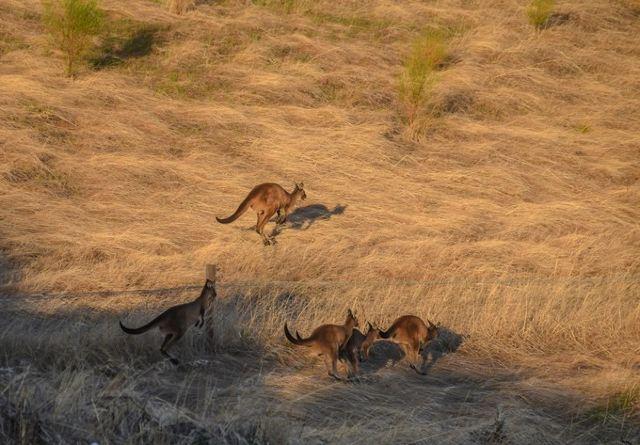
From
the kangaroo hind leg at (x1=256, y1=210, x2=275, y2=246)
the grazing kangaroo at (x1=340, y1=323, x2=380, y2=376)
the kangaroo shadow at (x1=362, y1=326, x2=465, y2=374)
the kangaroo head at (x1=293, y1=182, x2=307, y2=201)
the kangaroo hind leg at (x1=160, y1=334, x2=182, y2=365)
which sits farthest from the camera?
the kangaroo head at (x1=293, y1=182, x2=307, y2=201)

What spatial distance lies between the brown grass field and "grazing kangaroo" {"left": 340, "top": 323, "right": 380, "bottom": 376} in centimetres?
28

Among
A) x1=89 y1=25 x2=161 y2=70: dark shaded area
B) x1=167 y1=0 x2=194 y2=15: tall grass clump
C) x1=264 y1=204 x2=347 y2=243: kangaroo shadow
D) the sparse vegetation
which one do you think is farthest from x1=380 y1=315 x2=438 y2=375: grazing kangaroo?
the sparse vegetation

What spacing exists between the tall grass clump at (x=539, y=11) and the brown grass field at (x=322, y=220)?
0.43m

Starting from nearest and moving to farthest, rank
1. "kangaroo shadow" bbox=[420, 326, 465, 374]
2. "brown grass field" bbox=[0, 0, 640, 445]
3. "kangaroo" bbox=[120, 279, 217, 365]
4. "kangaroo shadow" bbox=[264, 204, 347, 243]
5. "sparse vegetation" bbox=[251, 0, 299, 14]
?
"brown grass field" bbox=[0, 0, 640, 445], "kangaroo" bbox=[120, 279, 217, 365], "kangaroo shadow" bbox=[420, 326, 465, 374], "kangaroo shadow" bbox=[264, 204, 347, 243], "sparse vegetation" bbox=[251, 0, 299, 14]

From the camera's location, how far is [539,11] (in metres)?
21.6

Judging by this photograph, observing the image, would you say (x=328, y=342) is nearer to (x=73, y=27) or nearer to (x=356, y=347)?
(x=356, y=347)

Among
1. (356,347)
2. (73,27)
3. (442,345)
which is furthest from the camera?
(73,27)

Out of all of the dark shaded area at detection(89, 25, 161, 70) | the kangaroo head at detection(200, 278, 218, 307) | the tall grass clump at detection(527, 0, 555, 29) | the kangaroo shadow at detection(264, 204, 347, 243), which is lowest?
the kangaroo shadow at detection(264, 204, 347, 243)

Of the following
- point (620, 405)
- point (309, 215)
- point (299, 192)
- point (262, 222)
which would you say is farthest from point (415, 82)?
point (620, 405)

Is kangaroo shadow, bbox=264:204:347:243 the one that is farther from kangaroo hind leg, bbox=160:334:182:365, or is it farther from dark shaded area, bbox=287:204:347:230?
kangaroo hind leg, bbox=160:334:182:365

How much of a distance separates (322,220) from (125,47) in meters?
7.68

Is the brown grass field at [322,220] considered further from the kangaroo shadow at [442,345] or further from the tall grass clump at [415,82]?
the tall grass clump at [415,82]

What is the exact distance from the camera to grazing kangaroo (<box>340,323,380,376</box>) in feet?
25.9

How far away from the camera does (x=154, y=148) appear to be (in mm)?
14703
